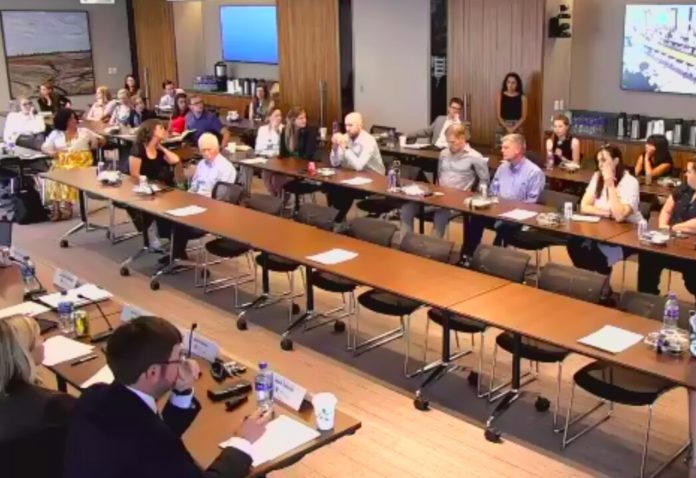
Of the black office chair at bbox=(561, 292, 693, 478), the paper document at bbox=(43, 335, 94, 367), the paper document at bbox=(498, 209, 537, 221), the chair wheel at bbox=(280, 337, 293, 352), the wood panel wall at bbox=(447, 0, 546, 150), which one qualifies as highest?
the wood panel wall at bbox=(447, 0, 546, 150)

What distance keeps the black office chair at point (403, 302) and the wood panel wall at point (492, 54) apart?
5.21 meters

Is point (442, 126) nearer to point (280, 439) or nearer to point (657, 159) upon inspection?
point (657, 159)

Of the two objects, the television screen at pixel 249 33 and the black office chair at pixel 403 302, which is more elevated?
the television screen at pixel 249 33

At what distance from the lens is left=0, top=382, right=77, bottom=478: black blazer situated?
3.12m

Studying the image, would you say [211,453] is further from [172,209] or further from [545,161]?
[545,161]

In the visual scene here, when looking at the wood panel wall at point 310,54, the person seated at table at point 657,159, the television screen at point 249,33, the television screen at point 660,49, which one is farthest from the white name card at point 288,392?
the television screen at point 249,33

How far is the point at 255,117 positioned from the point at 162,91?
4720 mm

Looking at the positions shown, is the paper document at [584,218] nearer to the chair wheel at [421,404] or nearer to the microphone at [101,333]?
the chair wheel at [421,404]

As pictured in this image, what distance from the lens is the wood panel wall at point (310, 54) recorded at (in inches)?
523

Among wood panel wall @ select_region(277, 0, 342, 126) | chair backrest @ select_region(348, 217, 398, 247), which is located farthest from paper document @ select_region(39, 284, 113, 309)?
wood panel wall @ select_region(277, 0, 342, 126)

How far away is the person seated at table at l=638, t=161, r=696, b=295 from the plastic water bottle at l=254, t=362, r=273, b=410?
3.60m

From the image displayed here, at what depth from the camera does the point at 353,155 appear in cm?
934

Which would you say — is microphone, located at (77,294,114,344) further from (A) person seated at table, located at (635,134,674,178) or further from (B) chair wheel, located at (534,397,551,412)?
(A) person seated at table, located at (635,134,674,178)

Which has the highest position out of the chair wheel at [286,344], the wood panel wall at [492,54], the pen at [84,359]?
the wood panel wall at [492,54]
